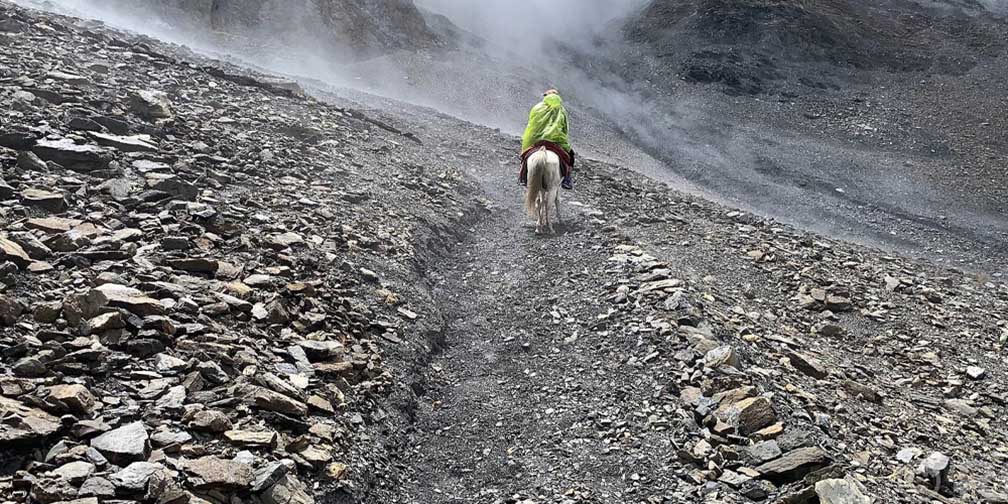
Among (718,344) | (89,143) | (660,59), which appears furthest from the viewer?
(660,59)

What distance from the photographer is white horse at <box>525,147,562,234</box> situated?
428 inches

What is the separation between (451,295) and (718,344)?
340 cm

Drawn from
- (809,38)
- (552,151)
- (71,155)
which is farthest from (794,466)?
(809,38)

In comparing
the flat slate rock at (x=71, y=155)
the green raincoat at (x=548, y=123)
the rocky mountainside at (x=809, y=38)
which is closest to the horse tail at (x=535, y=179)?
the green raincoat at (x=548, y=123)

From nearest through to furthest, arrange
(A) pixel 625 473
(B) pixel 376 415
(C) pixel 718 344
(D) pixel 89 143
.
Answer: (A) pixel 625 473
(B) pixel 376 415
(C) pixel 718 344
(D) pixel 89 143

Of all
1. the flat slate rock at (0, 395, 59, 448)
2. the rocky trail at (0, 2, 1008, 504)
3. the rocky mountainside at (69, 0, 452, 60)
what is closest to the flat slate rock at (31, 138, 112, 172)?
the rocky trail at (0, 2, 1008, 504)

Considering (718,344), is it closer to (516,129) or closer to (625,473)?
(625,473)

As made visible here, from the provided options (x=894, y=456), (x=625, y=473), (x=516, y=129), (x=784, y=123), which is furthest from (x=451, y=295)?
(x=784, y=123)

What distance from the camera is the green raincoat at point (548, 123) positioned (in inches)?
441

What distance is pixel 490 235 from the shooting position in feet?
37.1

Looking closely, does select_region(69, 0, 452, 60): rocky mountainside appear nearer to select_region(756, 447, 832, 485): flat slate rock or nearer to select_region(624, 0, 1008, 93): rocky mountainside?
select_region(624, 0, 1008, 93): rocky mountainside

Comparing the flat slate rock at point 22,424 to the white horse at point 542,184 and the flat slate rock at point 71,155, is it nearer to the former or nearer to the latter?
the flat slate rock at point 71,155

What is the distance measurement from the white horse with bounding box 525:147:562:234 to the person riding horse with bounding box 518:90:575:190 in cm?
16

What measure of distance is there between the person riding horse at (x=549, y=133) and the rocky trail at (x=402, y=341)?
99 centimetres
